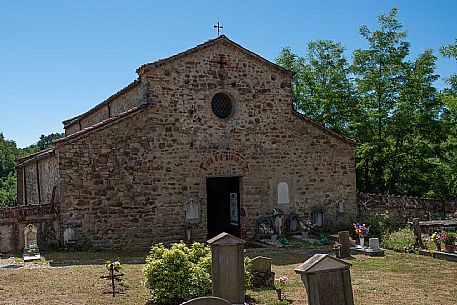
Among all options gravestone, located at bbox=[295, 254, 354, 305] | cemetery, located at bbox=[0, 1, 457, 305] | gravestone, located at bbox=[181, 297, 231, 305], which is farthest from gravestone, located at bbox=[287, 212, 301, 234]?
gravestone, located at bbox=[181, 297, 231, 305]

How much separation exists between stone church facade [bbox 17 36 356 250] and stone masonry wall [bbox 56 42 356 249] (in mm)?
41

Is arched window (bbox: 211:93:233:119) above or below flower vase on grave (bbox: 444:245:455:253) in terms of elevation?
above

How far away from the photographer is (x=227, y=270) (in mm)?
9742

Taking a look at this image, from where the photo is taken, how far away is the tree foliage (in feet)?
93.7

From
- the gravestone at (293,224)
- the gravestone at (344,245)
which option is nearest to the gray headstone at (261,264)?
the gravestone at (344,245)

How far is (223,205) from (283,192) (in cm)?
336

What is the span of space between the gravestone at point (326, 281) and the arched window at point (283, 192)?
48.0 feet

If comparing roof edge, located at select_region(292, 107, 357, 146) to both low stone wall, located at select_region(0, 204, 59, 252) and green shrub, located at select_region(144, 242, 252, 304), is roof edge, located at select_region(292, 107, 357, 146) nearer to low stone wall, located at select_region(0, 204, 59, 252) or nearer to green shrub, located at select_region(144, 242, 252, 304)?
low stone wall, located at select_region(0, 204, 59, 252)

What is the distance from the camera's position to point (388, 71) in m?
29.4

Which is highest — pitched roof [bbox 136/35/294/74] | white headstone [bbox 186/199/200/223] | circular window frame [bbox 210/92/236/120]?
pitched roof [bbox 136/35/294/74]

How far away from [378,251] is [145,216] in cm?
877

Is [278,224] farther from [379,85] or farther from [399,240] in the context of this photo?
[379,85]

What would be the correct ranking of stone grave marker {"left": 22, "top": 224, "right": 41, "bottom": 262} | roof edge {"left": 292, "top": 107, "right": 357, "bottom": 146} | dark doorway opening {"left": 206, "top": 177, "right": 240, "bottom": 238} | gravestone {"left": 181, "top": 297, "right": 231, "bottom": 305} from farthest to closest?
1. roof edge {"left": 292, "top": 107, "right": 357, "bottom": 146}
2. dark doorway opening {"left": 206, "top": 177, "right": 240, "bottom": 238}
3. stone grave marker {"left": 22, "top": 224, "right": 41, "bottom": 262}
4. gravestone {"left": 181, "top": 297, "right": 231, "bottom": 305}

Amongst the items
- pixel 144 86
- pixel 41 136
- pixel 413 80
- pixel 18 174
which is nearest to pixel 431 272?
pixel 144 86
